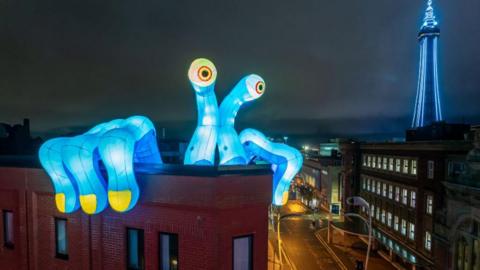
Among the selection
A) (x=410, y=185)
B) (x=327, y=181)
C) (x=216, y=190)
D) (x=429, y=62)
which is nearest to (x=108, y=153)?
(x=216, y=190)

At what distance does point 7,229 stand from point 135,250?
8079 millimetres

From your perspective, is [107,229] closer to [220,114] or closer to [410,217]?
[220,114]

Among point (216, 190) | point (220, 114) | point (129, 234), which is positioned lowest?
point (129, 234)

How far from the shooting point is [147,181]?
1042cm

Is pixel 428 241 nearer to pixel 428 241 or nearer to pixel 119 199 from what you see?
pixel 428 241

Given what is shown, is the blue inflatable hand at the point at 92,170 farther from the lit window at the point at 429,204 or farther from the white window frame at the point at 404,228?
the white window frame at the point at 404,228

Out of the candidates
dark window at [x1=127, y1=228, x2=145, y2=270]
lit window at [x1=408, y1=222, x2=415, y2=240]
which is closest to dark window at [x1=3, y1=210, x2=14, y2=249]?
dark window at [x1=127, y1=228, x2=145, y2=270]

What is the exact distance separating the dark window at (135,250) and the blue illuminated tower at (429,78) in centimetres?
7718

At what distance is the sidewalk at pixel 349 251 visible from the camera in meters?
31.7

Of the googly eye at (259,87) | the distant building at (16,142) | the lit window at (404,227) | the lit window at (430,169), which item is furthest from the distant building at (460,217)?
the distant building at (16,142)

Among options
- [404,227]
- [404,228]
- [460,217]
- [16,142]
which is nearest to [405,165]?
[404,227]

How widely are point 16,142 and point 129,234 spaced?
62.1ft

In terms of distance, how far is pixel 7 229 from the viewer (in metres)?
13.7

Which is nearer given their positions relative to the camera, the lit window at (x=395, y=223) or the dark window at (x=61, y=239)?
the dark window at (x=61, y=239)
